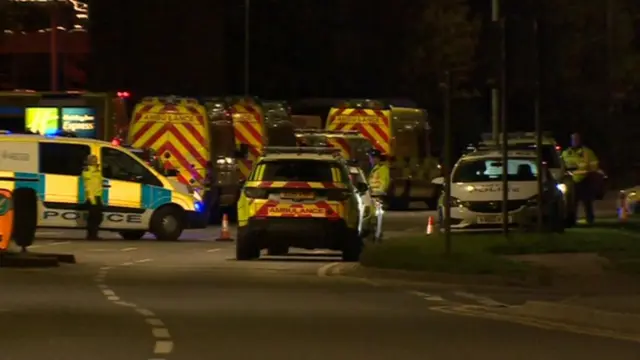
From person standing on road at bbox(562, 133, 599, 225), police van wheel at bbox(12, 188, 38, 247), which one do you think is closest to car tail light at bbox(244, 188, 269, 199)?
police van wheel at bbox(12, 188, 38, 247)

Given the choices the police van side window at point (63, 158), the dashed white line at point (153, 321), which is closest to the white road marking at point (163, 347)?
the dashed white line at point (153, 321)

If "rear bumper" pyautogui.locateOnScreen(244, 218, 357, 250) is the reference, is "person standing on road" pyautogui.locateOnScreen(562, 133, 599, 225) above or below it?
above

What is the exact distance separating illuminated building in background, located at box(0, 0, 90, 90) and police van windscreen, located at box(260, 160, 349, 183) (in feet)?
63.2

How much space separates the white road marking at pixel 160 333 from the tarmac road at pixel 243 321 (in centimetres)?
3

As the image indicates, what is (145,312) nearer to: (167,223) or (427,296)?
(427,296)

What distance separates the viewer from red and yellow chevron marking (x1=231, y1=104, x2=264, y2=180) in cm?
3638

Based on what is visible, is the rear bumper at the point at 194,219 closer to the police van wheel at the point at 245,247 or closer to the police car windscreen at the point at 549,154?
the police van wheel at the point at 245,247

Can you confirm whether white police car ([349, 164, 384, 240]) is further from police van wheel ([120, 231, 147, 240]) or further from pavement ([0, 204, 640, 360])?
police van wheel ([120, 231, 147, 240])

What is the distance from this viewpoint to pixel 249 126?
1442 inches

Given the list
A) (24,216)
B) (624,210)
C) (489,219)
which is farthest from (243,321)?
(624,210)

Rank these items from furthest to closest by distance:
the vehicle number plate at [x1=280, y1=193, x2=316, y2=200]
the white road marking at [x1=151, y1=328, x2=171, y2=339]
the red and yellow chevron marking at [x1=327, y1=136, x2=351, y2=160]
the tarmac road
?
1. the red and yellow chevron marking at [x1=327, y1=136, x2=351, y2=160]
2. the vehicle number plate at [x1=280, y1=193, x2=316, y2=200]
3. the white road marking at [x1=151, y1=328, x2=171, y2=339]
4. the tarmac road

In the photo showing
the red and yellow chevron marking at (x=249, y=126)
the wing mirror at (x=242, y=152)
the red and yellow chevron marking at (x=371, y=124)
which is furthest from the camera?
the red and yellow chevron marking at (x=371, y=124)

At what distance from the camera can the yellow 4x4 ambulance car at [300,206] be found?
76.6 ft

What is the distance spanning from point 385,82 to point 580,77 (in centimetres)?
1294
